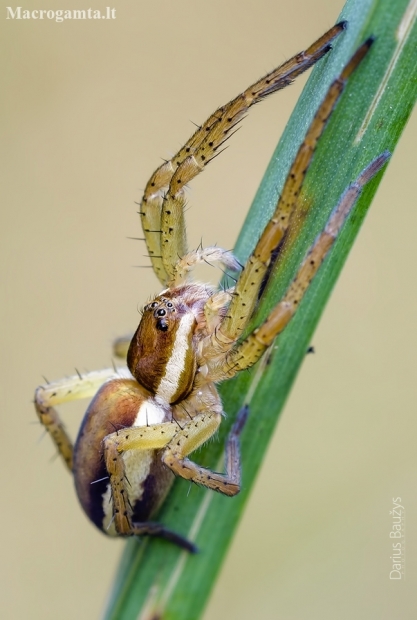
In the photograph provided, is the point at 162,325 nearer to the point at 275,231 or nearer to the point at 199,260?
the point at 199,260

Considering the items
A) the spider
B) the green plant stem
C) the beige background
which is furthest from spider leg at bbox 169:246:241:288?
the beige background

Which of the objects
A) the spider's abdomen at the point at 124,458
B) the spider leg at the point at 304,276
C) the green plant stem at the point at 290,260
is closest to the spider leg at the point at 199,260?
the green plant stem at the point at 290,260

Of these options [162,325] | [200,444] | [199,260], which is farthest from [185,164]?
[200,444]

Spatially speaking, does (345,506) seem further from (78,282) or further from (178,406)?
(78,282)

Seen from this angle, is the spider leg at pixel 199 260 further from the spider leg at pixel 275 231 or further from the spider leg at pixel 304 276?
the spider leg at pixel 304 276

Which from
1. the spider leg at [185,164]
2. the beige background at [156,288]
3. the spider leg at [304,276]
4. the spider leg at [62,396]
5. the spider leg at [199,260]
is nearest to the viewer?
the spider leg at [304,276]

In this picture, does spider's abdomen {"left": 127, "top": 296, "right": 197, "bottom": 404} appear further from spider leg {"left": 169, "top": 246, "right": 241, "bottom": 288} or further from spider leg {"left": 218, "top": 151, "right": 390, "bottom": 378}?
spider leg {"left": 218, "top": 151, "right": 390, "bottom": 378}

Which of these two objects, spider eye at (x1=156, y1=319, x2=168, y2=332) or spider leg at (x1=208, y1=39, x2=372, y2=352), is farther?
spider eye at (x1=156, y1=319, x2=168, y2=332)
